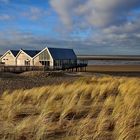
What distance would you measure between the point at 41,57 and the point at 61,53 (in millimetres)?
4311

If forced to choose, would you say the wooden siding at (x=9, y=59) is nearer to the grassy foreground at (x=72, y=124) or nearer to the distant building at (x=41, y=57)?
the distant building at (x=41, y=57)

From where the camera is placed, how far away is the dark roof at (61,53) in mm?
67938

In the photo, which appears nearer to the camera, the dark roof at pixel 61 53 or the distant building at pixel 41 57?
the distant building at pixel 41 57

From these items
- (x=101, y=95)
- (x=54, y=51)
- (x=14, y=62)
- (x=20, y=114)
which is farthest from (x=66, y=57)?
(x=20, y=114)

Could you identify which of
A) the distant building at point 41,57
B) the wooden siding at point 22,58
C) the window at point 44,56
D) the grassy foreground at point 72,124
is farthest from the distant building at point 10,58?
the grassy foreground at point 72,124

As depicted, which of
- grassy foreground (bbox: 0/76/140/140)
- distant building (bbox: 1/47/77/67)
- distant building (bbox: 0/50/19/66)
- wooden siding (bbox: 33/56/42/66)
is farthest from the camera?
distant building (bbox: 0/50/19/66)

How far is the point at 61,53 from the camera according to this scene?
7094cm

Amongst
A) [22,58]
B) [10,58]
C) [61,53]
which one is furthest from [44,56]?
[10,58]

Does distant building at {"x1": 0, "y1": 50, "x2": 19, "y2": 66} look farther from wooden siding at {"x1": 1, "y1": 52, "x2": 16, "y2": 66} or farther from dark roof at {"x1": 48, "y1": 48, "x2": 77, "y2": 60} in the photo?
dark roof at {"x1": 48, "y1": 48, "x2": 77, "y2": 60}

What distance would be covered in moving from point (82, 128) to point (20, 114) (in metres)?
3.06

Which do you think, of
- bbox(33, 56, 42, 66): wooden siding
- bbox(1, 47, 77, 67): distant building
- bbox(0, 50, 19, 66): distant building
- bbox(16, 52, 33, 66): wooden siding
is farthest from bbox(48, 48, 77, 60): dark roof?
bbox(0, 50, 19, 66): distant building

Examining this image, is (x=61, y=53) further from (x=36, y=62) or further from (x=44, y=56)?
(x=36, y=62)

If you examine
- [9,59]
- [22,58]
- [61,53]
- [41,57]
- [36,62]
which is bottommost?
[36,62]

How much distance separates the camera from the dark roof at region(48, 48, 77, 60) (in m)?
67.9
